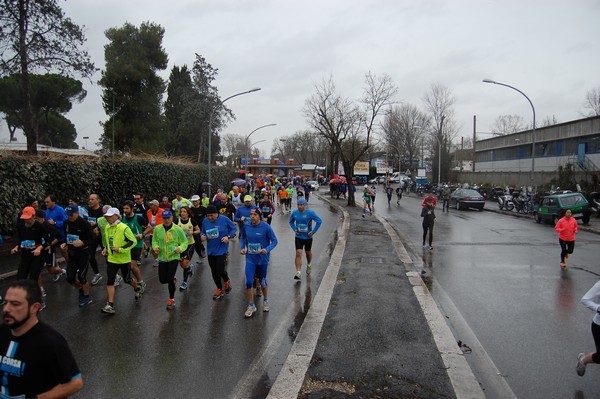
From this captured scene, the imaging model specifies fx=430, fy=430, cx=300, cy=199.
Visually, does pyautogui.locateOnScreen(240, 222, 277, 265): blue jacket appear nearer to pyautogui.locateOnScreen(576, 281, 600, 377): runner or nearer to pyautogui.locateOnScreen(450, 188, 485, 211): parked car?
pyautogui.locateOnScreen(576, 281, 600, 377): runner

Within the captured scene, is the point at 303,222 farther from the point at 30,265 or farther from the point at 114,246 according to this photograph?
the point at 30,265

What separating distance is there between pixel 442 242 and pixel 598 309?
1043 cm

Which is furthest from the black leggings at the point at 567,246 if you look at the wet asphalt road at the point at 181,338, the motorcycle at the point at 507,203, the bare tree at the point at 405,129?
the bare tree at the point at 405,129

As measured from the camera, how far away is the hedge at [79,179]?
11383mm

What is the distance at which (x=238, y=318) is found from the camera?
640 cm

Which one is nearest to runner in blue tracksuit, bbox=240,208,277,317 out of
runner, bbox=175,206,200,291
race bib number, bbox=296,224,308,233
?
runner, bbox=175,206,200,291

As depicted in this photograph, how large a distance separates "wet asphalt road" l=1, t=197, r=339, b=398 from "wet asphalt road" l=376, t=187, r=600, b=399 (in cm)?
240

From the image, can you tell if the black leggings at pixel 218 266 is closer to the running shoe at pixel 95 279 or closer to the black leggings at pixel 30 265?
the black leggings at pixel 30 265

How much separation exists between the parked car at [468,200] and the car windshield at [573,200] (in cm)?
816

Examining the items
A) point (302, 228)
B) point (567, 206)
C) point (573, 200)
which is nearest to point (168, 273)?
point (302, 228)

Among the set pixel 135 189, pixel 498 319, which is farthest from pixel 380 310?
pixel 135 189

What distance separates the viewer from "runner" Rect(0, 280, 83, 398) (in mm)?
2498

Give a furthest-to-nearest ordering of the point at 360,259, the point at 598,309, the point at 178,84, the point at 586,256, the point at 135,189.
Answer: the point at 178,84
the point at 135,189
the point at 586,256
the point at 360,259
the point at 598,309

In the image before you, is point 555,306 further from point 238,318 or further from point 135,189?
point 135,189
